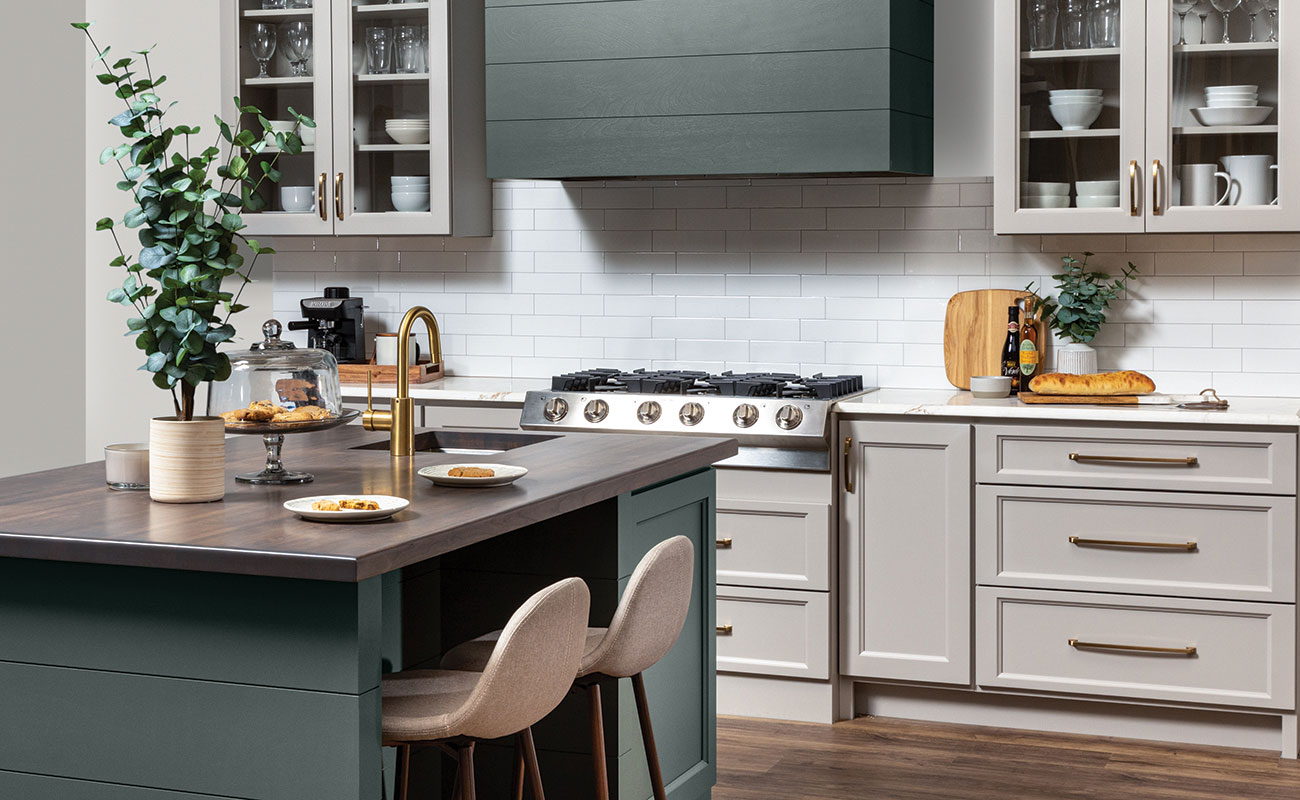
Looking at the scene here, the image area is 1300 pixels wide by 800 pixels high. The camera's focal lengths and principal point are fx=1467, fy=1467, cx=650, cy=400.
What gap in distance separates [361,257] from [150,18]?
1345 mm

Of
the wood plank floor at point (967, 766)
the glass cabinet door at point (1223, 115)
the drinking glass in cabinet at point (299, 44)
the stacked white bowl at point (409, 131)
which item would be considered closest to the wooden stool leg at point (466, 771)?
the wood plank floor at point (967, 766)

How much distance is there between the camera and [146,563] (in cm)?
208

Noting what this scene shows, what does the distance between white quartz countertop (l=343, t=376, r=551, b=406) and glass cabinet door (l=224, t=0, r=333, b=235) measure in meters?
0.62

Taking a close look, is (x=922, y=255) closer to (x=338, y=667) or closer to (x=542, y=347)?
(x=542, y=347)

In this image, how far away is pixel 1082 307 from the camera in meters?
4.65

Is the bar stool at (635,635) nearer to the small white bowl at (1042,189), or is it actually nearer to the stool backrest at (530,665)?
the stool backrest at (530,665)

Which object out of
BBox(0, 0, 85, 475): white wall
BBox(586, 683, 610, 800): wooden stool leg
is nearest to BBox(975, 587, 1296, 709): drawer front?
BBox(586, 683, 610, 800): wooden stool leg

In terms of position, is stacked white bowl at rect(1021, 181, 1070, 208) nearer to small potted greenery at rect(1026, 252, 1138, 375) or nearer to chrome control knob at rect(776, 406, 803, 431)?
small potted greenery at rect(1026, 252, 1138, 375)

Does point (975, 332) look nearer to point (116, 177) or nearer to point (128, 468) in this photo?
point (128, 468)

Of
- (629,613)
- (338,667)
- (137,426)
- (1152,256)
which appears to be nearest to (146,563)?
(338,667)

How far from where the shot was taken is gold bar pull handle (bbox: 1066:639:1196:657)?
4.13 m

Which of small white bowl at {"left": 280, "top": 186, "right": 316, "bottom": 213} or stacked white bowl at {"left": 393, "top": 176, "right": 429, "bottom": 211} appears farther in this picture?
small white bowl at {"left": 280, "top": 186, "right": 316, "bottom": 213}

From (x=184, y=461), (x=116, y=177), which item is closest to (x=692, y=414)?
(x=184, y=461)

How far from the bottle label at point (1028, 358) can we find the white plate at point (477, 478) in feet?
7.89
